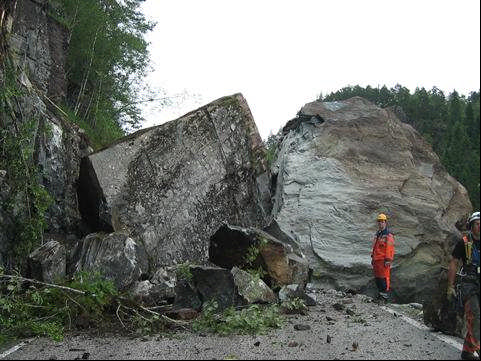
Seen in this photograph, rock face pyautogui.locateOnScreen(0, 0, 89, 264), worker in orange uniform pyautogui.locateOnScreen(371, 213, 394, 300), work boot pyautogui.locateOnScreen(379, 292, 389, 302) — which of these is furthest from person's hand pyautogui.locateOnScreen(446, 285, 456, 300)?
rock face pyautogui.locateOnScreen(0, 0, 89, 264)

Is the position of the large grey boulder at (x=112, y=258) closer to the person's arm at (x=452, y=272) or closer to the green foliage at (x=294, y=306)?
the green foliage at (x=294, y=306)

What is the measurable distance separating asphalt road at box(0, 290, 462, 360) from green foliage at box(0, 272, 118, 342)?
51 centimetres

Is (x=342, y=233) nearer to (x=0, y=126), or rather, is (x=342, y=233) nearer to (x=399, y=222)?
(x=399, y=222)

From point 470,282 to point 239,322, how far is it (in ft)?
9.03

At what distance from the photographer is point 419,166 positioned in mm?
15531

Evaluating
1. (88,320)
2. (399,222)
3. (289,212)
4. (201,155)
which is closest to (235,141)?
Result: (201,155)

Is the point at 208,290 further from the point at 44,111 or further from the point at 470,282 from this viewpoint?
the point at 44,111

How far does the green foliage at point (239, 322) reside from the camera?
248 inches

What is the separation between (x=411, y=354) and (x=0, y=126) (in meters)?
7.85

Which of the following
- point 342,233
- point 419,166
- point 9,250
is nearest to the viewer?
point 9,250

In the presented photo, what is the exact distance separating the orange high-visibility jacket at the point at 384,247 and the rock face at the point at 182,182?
10.6 ft

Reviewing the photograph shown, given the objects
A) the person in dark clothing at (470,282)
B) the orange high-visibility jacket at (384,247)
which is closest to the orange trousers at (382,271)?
the orange high-visibility jacket at (384,247)

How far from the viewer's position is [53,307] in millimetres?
7055

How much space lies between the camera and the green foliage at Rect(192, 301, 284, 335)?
6297 millimetres
